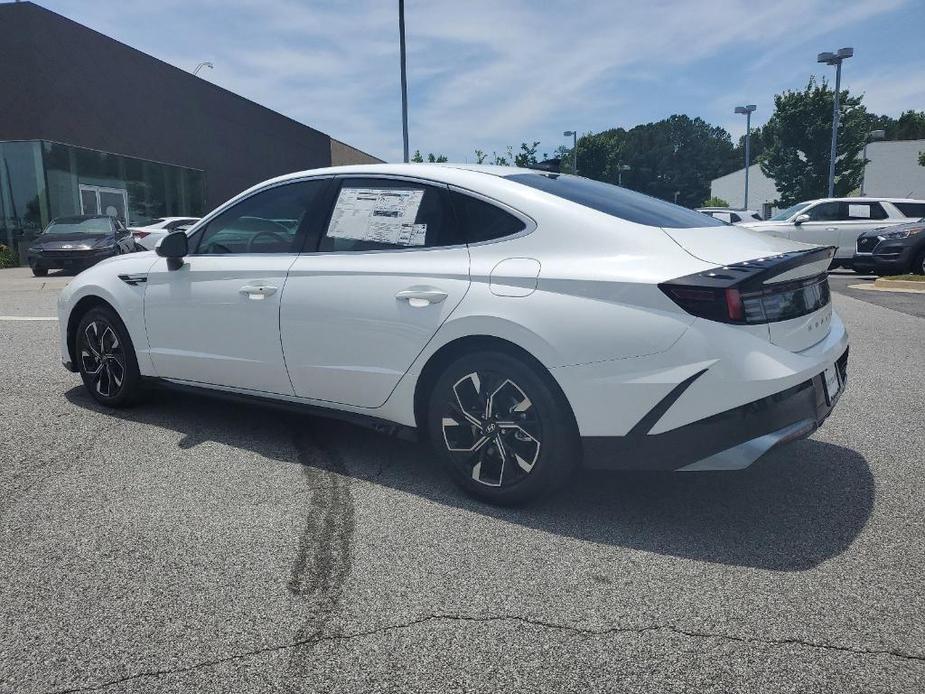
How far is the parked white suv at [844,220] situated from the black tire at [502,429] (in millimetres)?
15415

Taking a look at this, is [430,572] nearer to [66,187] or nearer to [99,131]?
[66,187]

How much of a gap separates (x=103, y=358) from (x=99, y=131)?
2372cm

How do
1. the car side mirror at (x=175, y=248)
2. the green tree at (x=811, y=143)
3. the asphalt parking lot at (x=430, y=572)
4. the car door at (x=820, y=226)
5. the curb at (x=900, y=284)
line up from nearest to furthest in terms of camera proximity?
the asphalt parking lot at (x=430, y=572), the car side mirror at (x=175, y=248), the curb at (x=900, y=284), the car door at (x=820, y=226), the green tree at (x=811, y=143)

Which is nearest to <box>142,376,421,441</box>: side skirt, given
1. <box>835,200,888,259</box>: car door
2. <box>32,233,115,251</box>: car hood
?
<box>32,233,115,251</box>: car hood

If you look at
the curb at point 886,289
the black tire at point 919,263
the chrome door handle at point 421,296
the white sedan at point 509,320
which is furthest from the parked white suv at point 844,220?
the chrome door handle at point 421,296

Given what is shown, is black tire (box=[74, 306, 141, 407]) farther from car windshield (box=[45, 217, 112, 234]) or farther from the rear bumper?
car windshield (box=[45, 217, 112, 234])

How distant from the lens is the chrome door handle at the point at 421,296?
11.2ft

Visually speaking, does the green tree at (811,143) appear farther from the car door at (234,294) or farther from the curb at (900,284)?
the car door at (234,294)

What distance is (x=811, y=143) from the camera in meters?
42.3

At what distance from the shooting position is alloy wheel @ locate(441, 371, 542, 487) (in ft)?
10.6

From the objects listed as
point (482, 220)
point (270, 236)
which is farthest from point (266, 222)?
point (482, 220)

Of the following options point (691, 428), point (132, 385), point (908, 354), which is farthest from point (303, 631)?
point (908, 354)

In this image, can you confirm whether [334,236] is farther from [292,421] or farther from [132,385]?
[132,385]

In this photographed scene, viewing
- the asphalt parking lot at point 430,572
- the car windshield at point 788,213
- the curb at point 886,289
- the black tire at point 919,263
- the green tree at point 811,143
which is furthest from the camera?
the green tree at point 811,143
